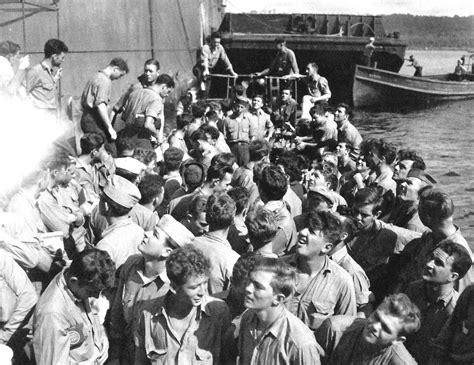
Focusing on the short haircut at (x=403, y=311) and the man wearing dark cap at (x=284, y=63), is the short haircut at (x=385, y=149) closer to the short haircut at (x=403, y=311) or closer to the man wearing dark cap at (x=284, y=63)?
the short haircut at (x=403, y=311)

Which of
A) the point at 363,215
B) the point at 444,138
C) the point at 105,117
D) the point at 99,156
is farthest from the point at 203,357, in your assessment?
the point at 444,138

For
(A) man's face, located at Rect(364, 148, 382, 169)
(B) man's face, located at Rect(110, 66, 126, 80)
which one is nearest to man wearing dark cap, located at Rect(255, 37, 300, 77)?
(B) man's face, located at Rect(110, 66, 126, 80)

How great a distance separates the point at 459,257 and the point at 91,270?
2.14m

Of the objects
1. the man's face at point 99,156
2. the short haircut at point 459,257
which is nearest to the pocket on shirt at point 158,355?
the short haircut at point 459,257

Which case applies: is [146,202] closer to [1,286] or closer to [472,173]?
[1,286]

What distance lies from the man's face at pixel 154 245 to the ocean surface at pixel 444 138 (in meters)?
8.13

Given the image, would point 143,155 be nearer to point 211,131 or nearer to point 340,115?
point 211,131

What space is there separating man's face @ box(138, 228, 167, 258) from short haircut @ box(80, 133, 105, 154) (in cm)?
261

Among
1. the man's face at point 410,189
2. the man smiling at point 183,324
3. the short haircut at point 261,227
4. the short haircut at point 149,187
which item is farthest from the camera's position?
the man's face at point 410,189

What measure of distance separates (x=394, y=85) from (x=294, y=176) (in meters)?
21.1

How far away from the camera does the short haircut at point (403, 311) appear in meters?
2.88

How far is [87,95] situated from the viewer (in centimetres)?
748

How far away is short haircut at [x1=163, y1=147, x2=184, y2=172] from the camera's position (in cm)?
593

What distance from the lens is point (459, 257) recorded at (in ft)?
11.3
